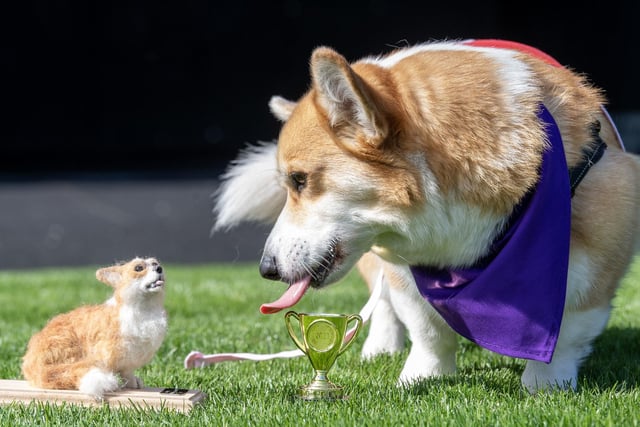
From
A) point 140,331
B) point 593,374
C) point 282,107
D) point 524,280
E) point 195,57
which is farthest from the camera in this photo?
point 195,57

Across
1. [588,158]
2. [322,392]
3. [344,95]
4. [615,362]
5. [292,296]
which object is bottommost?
[615,362]

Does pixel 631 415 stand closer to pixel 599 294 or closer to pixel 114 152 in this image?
pixel 599 294

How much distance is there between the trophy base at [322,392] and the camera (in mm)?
2715

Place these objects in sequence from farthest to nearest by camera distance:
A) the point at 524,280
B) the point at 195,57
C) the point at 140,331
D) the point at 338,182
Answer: the point at 195,57
the point at 524,280
the point at 338,182
the point at 140,331

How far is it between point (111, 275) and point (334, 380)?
933mm

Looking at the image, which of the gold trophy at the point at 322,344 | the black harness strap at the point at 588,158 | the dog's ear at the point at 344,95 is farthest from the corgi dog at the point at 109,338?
the black harness strap at the point at 588,158

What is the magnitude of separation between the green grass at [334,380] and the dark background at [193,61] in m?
7.66

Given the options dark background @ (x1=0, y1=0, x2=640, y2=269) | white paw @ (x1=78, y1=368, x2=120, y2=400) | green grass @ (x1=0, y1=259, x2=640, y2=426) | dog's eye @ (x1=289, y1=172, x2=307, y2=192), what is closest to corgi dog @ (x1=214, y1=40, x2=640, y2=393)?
dog's eye @ (x1=289, y1=172, x2=307, y2=192)

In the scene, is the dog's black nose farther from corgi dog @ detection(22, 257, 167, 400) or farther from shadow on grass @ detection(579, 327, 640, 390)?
shadow on grass @ detection(579, 327, 640, 390)

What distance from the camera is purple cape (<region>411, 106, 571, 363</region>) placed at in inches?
106

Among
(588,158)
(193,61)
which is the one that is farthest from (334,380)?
(193,61)

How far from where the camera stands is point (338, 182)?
2.68 metres

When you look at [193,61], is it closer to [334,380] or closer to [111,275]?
[334,380]

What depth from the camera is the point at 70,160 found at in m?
12.9
